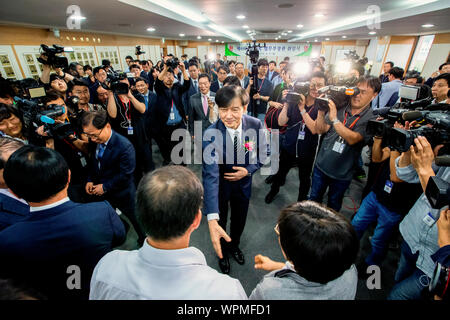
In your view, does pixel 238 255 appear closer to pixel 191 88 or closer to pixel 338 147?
pixel 338 147

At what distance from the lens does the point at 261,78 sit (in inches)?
173

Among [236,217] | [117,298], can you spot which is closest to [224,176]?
[236,217]

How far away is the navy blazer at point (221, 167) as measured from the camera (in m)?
1.53

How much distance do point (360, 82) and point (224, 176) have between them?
1593 millimetres

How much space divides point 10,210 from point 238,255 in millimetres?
1823

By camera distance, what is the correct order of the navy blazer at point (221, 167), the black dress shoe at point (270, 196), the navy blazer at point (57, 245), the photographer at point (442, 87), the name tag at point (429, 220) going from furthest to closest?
the black dress shoe at point (270, 196)
the photographer at point (442, 87)
the navy blazer at point (221, 167)
the name tag at point (429, 220)
the navy blazer at point (57, 245)

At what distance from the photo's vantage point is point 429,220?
1.20m

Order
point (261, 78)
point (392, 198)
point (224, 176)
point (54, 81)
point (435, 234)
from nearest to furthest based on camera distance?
1. point (435, 234)
2. point (392, 198)
3. point (224, 176)
4. point (54, 81)
5. point (261, 78)

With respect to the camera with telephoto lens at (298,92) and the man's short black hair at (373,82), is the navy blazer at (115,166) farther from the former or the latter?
the man's short black hair at (373,82)

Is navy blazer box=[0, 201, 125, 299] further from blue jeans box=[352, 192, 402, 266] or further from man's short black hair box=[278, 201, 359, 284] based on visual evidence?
blue jeans box=[352, 192, 402, 266]

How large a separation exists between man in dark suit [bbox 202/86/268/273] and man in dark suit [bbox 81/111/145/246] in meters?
0.84

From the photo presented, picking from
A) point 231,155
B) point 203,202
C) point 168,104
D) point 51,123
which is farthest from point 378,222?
point 168,104

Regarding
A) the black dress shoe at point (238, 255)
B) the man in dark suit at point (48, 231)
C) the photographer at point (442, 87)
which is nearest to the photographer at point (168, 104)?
the black dress shoe at point (238, 255)

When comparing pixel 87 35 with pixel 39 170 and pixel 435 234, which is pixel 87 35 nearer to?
pixel 39 170
